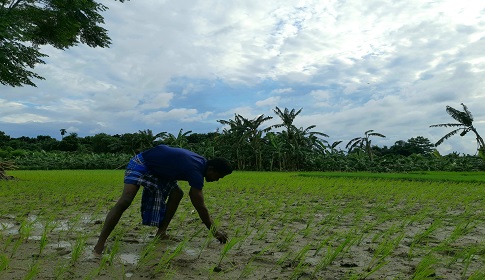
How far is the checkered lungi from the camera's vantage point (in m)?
3.29

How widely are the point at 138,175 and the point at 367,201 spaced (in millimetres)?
4489

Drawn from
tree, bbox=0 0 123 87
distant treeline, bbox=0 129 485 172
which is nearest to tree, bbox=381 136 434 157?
distant treeline, bbox=0 129 485 172

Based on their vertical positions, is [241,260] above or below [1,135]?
below

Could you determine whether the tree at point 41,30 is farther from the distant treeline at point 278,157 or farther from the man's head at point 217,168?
the distant treeline at point 278,157

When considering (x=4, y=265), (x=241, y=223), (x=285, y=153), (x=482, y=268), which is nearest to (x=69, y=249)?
(x=4, y=265)

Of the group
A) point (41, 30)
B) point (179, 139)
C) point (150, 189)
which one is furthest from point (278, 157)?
point (150, 189)

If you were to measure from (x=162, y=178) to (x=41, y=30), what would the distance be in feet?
37.7

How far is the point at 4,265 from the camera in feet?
7.79

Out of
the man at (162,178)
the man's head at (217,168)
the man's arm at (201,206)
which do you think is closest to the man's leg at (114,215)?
the man at (162,178)

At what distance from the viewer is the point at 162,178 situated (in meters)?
3.42

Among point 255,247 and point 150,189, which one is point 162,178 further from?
point 255,247

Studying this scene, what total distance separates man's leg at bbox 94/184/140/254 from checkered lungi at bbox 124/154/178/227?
12 cm

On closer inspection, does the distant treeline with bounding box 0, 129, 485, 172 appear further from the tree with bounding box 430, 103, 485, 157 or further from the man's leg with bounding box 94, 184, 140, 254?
the man's leg with bounding box 94, 184, 140, 254

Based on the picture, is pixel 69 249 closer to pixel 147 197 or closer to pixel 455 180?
pixel 147 197
